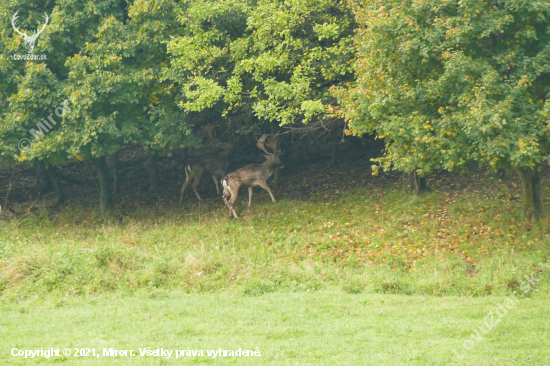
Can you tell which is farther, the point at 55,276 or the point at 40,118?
the point at 40,118

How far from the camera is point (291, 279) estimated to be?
1336 cm

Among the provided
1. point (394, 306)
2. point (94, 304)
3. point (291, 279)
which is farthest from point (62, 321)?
point (394, 306)

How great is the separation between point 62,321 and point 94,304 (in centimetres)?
131

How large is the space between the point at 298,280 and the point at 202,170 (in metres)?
10.2

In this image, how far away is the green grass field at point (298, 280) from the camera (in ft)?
30.1

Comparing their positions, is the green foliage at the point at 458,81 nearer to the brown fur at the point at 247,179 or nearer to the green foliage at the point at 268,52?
the green foliage at the point at 268,52

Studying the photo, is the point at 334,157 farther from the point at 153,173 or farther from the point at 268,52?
the point at 268,52

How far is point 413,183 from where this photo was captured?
63.4ft

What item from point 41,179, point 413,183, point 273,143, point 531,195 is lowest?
point 531,195

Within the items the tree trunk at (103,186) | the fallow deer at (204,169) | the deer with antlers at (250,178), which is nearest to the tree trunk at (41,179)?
the tree trunk at (103,186)

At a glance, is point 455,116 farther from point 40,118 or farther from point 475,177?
point 40,118

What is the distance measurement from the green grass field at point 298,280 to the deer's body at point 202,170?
1.91 m

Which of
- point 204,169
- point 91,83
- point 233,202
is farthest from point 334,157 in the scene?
point 91,83

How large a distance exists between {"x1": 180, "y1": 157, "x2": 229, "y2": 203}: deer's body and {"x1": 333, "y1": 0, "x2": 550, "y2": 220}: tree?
879 centimetres
